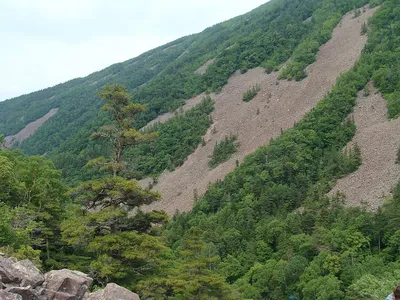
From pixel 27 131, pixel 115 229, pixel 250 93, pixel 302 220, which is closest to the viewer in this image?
pixel 115 229

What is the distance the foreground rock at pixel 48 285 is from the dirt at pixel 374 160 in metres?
44.3

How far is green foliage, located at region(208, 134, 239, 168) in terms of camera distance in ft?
268

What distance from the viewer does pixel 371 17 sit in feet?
338

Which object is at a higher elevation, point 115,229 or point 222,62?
point 222,62

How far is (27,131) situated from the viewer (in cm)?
18812

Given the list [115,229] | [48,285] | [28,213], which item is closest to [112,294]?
[48,285]

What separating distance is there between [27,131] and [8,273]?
190 metres

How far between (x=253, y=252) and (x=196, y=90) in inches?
3110

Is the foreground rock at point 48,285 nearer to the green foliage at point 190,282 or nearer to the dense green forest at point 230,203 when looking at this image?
the dense green forest at point 230,203

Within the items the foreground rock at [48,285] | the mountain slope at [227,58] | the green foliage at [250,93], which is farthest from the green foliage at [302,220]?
the mountain slope at [227,58]

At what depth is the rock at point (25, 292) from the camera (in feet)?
36.9

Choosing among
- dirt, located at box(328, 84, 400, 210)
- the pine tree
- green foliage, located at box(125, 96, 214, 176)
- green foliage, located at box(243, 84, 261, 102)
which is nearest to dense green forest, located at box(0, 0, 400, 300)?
the pine tree

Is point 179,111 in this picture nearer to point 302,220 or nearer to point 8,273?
point 302,220

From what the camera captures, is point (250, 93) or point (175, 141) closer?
point (250, 93)
